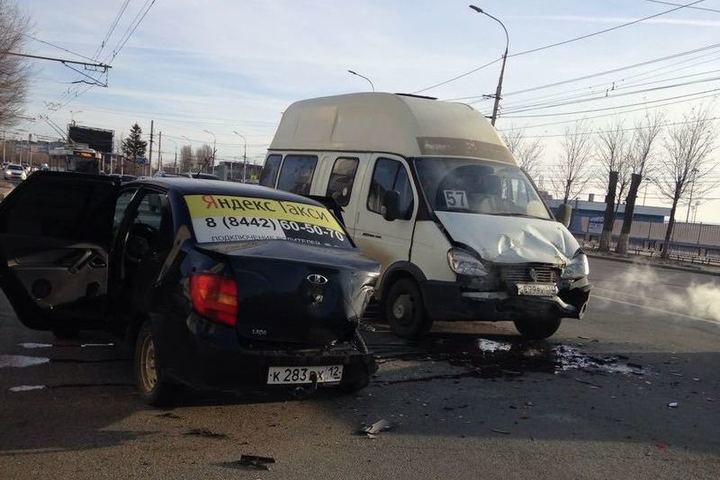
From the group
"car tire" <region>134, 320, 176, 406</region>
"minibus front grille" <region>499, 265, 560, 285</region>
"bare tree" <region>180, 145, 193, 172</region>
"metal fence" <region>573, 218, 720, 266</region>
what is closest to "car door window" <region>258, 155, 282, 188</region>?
"minibus front grille" <region>499, 265, 560, 285</region>

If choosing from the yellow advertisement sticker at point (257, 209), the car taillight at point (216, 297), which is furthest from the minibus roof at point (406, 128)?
the car taillight at point (216, 297)

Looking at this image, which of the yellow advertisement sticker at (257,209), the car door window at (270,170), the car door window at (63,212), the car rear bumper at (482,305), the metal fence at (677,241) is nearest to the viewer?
the yellow advertisement sticker at (257,209)

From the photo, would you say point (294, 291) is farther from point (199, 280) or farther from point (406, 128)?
point (406, 128)

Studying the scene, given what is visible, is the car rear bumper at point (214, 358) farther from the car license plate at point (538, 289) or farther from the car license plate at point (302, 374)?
the car license plate at point (538, 289)

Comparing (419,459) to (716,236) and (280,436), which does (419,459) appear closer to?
(280,436)

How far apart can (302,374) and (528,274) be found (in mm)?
3383

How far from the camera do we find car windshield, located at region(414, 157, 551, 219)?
7543mm

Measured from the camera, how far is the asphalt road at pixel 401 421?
3893 mm

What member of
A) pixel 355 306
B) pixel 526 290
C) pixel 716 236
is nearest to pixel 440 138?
pixel 526 290

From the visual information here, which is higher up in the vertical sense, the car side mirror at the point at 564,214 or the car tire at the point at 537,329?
the car side mirror at the point at 564,214

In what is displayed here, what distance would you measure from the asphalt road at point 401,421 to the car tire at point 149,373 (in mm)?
114

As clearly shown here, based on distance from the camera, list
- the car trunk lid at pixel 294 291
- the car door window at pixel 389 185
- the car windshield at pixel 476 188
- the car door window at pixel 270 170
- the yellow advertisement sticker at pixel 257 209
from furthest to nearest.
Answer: the car door window at pixel 270 170
the car door window at pixel 389 185
the car windshield at pixel 476 188
the yellow advertisement sticker at pixel 257 209
the car trunk lid at pixel 294 291

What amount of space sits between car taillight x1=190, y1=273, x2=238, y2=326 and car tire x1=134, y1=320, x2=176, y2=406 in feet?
1.94

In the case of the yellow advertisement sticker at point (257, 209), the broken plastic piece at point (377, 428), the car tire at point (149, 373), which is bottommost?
the broken plastic piece at point (377, 428)
